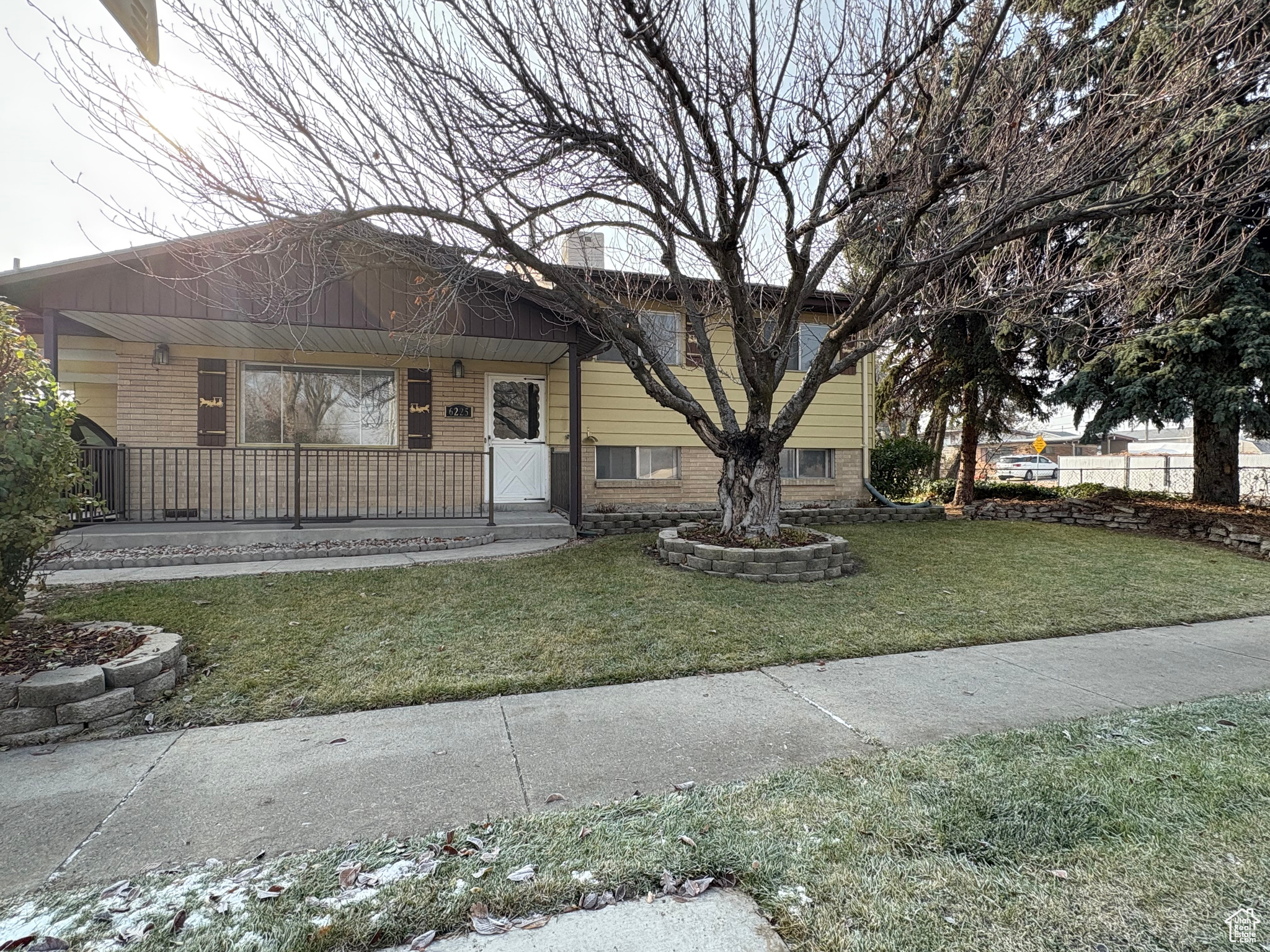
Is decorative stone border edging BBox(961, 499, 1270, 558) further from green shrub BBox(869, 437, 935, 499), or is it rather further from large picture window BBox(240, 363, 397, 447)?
large picture window BBox(240, 363, 397, 447)

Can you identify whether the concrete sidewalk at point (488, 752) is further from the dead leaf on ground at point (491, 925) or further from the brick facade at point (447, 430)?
the brick facade at point (447, 430)

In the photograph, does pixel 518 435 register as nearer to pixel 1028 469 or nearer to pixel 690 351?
pixel 690 351

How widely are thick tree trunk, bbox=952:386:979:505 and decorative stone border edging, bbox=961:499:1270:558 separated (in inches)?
19.6

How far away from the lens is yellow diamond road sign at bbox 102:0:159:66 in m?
2.51

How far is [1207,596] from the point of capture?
6109 millimetres

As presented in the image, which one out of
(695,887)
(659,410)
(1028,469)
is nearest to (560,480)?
(659,410)

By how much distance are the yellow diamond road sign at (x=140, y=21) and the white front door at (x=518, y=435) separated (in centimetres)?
761

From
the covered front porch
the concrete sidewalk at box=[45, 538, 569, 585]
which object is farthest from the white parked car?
the concrete sidewalk at box=[45, 538, 569, 585]

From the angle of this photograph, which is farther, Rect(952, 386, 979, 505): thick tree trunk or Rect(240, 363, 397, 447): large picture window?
Rect(952, 386, 979, 505): thick tree trunk

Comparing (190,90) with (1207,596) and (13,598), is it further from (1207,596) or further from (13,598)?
(1207,596)

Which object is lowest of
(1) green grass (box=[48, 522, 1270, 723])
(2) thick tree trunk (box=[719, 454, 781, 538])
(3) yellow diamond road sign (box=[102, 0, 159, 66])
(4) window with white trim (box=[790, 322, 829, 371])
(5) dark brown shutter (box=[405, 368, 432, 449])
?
(1) green grass (box=[48, 522, 1270, 723])

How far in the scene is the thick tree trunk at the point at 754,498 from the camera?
7219mm

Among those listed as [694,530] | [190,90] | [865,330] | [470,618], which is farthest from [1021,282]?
[190,90]

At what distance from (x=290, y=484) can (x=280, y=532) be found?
212 cm
